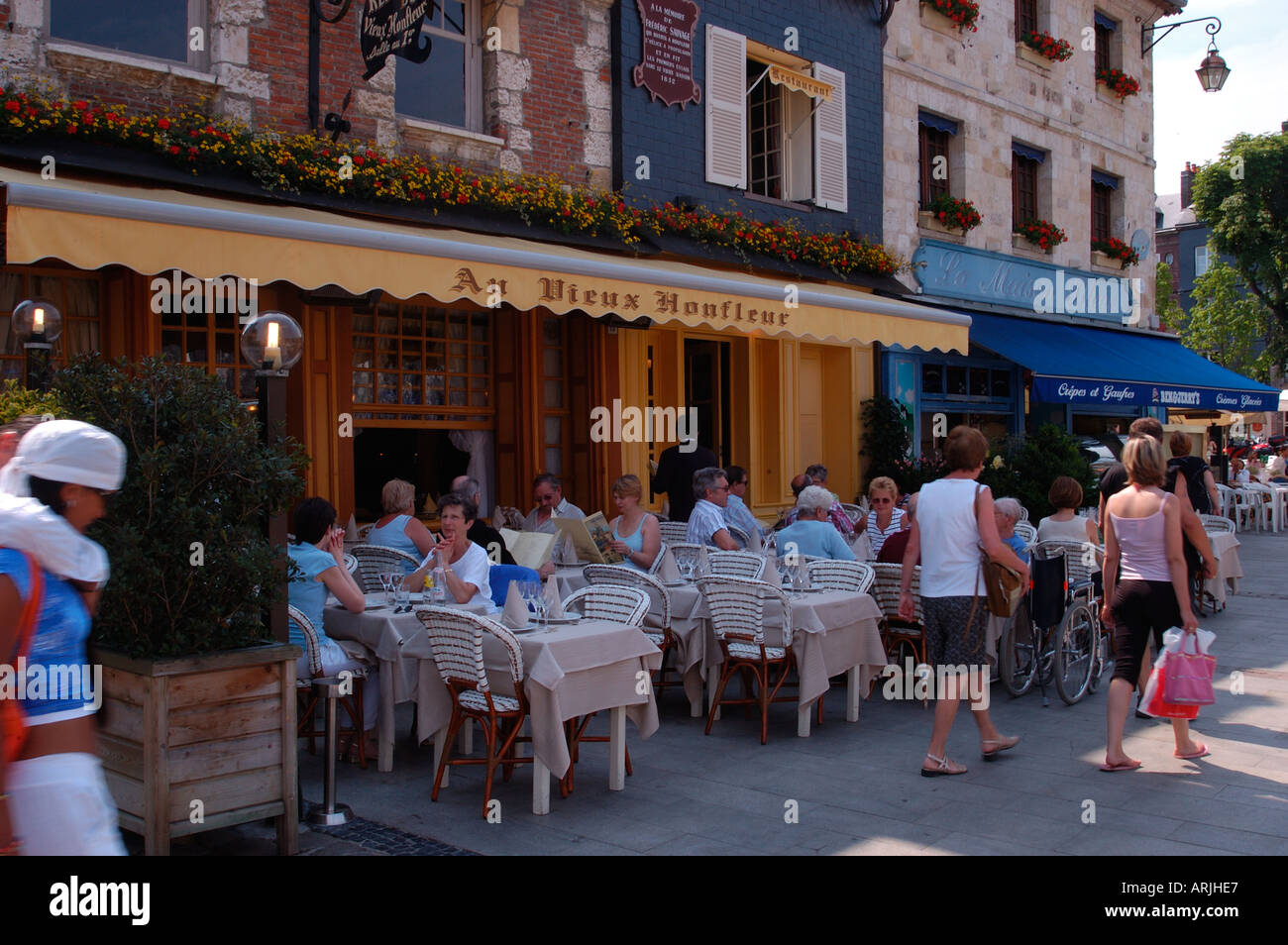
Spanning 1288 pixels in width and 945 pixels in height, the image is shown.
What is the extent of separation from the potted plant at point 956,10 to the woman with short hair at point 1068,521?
8865 millimetres

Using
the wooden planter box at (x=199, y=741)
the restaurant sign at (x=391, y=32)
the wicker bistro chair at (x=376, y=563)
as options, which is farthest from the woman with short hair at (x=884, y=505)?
the wooden planter box at (x=199, y=741)

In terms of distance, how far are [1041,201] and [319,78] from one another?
11882 millimetres

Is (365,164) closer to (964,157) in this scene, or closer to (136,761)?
(136,761)

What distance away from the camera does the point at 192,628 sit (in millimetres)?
3973

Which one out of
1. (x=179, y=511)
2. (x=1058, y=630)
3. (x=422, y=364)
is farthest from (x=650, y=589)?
(x=422, y=364)

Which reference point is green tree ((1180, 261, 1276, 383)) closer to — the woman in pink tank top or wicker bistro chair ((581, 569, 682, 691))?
the woman in pink tank top

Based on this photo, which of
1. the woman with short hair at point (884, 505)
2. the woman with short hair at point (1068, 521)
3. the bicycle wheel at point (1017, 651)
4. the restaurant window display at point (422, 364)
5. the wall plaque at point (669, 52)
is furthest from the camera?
the wall plaque at point (669, 52)

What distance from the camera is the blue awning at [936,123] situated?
569 inches

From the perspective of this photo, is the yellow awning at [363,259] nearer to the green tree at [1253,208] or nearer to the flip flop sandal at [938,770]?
the flip flop sandal at [938,770]

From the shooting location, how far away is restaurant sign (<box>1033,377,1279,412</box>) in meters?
13.6

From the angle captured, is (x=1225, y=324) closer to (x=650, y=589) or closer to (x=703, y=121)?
(x=703, y=121)

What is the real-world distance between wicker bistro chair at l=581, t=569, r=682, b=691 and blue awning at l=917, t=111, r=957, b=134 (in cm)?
1001

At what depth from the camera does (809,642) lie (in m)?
6.08
